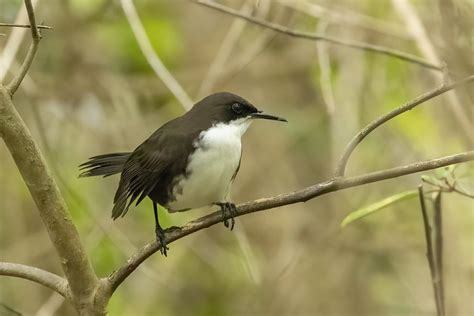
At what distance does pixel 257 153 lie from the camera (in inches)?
191

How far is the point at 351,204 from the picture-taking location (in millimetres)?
4465

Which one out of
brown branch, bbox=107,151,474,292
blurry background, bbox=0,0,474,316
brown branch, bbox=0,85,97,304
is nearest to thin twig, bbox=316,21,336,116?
blurry background, bbox=0,0,474,316

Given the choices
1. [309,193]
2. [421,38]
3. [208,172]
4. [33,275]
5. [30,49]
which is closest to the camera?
[309,193]

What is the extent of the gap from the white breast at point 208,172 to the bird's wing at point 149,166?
2.3 inches

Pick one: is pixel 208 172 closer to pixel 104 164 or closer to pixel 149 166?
pixel 149 166

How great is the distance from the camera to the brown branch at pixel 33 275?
1938 millimetres

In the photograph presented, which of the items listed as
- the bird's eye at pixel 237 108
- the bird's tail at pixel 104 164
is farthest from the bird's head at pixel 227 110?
the bird's tail at pixel 104 164

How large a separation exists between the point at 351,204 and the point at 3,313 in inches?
99.3

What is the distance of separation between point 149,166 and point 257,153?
232 cm

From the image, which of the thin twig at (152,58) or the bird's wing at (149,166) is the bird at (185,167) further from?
the thin twig at (152,58)

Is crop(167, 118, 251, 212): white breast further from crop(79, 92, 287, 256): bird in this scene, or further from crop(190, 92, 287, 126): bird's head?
crop(190, 92, 287, 126): bird's head

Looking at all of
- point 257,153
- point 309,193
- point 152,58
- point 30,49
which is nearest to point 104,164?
point 152,58

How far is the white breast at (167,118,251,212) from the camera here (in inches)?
101

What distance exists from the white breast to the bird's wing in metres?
0.06
